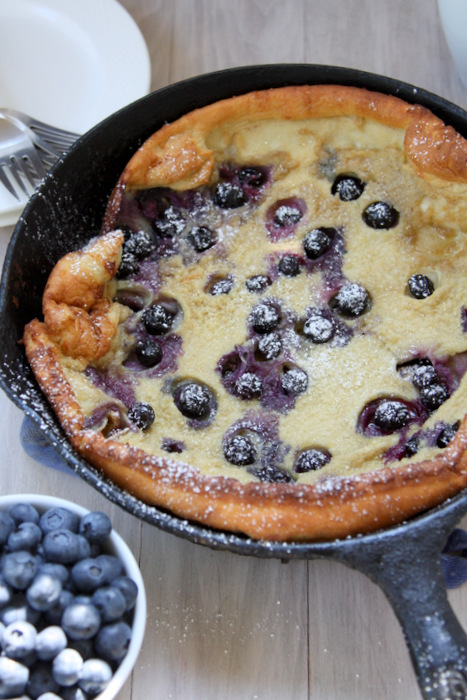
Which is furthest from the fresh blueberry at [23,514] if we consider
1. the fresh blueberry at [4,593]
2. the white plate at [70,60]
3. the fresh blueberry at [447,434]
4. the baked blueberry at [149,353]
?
the white plate at [70,60]

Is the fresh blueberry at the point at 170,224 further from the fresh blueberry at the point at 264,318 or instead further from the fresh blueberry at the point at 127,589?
the fresh blueberry at the point at 127,589

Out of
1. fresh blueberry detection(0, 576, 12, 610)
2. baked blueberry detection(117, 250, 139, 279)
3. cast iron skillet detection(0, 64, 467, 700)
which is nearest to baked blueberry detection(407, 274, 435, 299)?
cast iron skillet detection(0, 64, 467, 700)

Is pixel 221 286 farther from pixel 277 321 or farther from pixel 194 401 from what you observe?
pixel 194 401

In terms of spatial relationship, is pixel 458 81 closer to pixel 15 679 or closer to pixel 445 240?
pixel 445 240

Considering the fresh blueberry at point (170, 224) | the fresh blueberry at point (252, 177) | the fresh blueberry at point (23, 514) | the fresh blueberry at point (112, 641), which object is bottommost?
the fresh blueberry at point (112, 641)

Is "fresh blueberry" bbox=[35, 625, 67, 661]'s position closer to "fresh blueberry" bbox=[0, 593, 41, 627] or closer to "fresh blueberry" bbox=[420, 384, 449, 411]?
"fresh blueberry" bbox=[0, 593, 41, 627]

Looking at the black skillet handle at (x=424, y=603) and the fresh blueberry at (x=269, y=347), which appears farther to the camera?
the fresh blueberry at (x=269, y=347)
